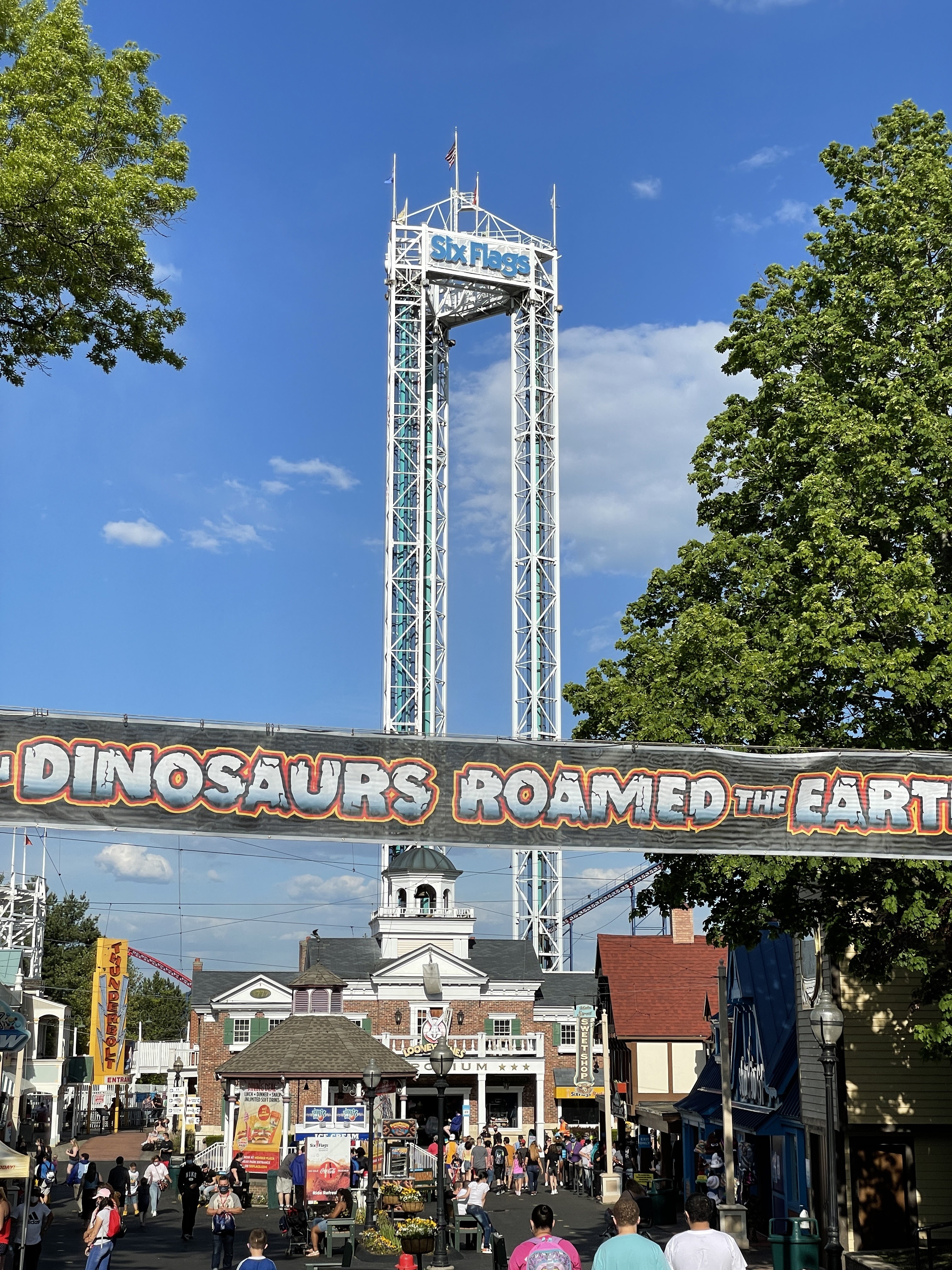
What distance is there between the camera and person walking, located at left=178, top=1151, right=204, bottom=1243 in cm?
2620

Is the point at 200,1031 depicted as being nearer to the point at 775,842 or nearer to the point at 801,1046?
the point at 801,1046

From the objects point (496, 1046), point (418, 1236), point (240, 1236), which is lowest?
point (240, 1236)

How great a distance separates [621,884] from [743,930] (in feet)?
239

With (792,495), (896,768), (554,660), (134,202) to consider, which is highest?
(554,660)

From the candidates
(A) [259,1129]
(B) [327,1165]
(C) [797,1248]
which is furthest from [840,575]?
(A) [259,1129]

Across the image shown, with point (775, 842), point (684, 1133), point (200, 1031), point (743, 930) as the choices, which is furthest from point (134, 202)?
point (200, 1031)

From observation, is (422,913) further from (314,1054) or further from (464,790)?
(464,790)

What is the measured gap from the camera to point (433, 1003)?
2394 inches

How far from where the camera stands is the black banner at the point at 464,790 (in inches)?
560

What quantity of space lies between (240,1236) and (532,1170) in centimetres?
1514

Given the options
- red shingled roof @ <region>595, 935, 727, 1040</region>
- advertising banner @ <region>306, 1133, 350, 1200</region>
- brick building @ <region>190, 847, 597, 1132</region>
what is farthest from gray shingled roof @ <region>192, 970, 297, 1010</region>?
advertising banner @ <region>306, 1133, 350, 1200</region>

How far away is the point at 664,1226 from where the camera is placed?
92.7 feet

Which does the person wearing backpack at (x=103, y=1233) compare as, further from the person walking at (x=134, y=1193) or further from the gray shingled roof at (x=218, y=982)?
the gray shingled roof at (x=218, y=982)

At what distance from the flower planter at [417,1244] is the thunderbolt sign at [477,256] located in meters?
64.7
